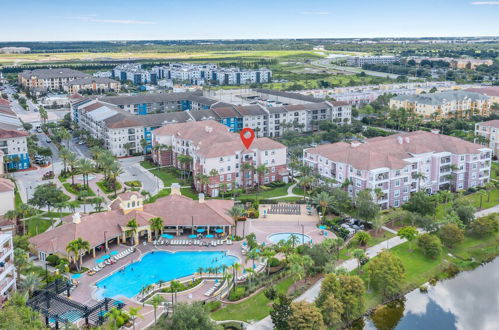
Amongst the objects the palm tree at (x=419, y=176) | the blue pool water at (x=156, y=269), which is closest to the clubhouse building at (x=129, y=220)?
the blue pool water at (x=156, y=269)

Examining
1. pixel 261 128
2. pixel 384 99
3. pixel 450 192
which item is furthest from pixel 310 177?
pixel 384 99

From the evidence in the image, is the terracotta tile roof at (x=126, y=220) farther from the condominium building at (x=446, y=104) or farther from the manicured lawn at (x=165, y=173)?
the condominium building at (x=446, y=104)

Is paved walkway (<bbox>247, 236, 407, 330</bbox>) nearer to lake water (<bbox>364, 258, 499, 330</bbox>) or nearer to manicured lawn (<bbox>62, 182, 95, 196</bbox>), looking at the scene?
lake water (<bbox>364, 258, 499, 330</bbox>)

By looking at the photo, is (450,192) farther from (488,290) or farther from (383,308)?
(383,308)

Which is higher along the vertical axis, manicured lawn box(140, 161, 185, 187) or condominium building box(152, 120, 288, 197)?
condominium building box(152, 120, 288, 197)

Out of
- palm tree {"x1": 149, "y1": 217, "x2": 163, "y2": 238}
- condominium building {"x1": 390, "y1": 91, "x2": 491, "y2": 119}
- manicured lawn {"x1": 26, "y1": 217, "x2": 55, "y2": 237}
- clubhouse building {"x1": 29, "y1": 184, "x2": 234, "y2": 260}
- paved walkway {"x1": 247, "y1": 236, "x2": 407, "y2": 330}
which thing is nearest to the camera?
paved walkway {"x1": 247, "y1": 236, "x2": 407, "y2": 330}

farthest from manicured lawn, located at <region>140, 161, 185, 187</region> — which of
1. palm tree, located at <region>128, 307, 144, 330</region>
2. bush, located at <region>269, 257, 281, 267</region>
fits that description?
palm tree, located at <region>128, 307, 144, 330</region>

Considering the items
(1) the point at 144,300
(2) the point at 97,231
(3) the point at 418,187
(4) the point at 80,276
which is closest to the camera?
(1) the point at 144,300

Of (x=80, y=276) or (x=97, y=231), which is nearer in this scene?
(x=80, y=276)
